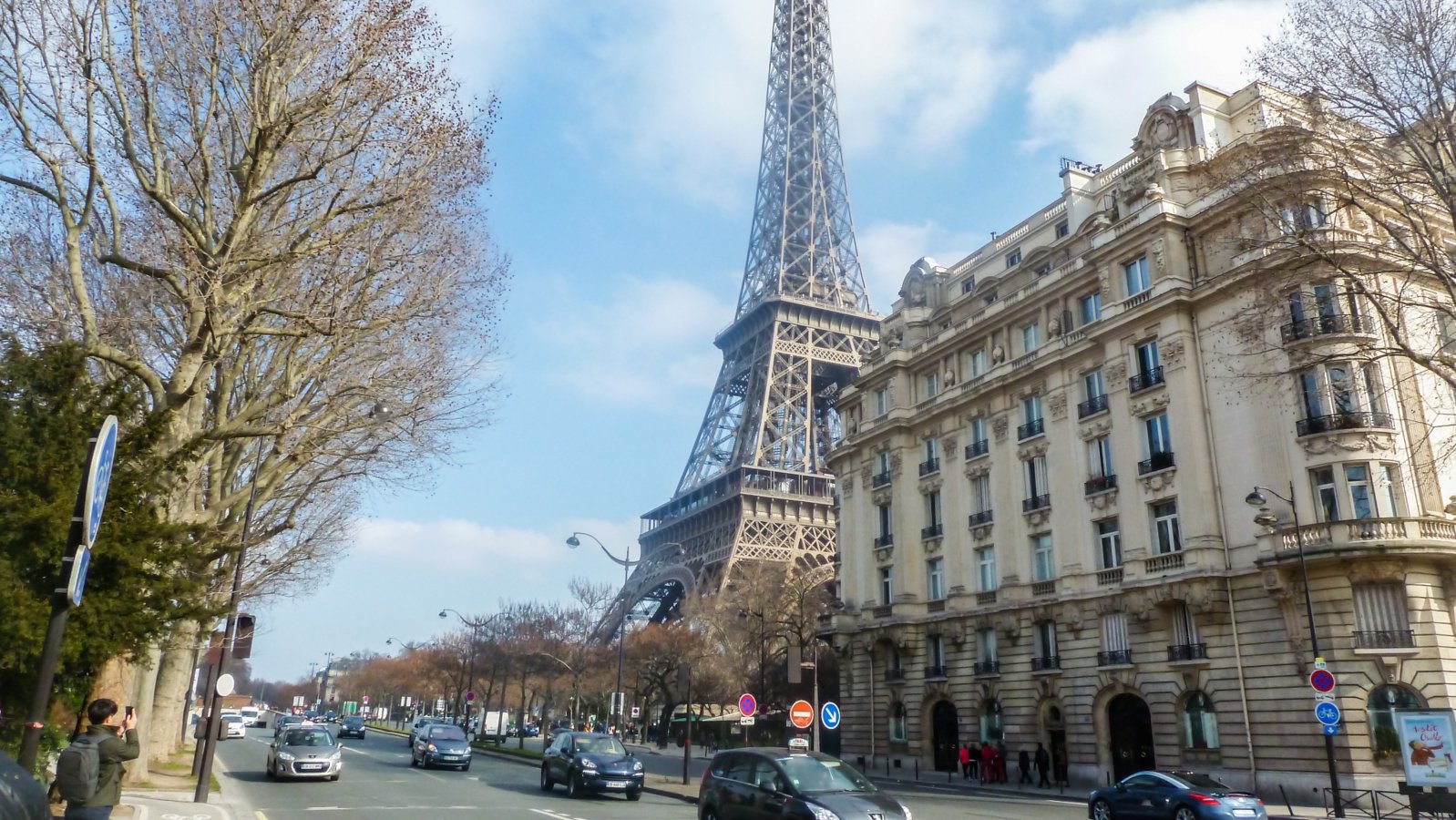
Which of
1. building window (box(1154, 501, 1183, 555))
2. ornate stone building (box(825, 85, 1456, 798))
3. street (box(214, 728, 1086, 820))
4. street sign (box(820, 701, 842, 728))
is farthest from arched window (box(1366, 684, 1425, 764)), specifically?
street sign (box(820, 701, 842, 728))

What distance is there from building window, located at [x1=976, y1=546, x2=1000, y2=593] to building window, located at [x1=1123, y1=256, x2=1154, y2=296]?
12.0 m

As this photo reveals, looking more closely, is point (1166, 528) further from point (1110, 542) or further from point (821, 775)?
point (821, 775)

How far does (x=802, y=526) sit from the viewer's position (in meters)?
80.9

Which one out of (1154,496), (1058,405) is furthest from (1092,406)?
(1154,496)

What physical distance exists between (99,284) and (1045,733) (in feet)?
110

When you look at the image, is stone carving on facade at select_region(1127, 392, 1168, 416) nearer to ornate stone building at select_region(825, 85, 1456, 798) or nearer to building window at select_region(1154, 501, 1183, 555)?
ornate stone building at select_region(825, 85, 1456, 798)

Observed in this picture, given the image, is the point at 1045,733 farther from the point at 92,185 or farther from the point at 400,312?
the point at 92,185

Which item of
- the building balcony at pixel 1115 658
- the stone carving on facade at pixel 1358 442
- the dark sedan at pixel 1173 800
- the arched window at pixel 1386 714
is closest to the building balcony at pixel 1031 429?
the building balcony at pixel 1115 658

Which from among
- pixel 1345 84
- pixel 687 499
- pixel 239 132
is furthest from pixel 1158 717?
pixel 687 499

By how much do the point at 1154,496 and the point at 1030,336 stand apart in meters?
10.3

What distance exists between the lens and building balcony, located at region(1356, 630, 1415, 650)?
27609 mm

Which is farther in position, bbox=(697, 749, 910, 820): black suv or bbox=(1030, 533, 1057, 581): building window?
bbox=(1030, 533, 1057, 581): building window

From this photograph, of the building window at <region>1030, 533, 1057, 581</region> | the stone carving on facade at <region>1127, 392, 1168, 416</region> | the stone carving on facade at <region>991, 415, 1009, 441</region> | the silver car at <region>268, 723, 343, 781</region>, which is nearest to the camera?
the silver car at <region>268, 723, 343, 781</region>

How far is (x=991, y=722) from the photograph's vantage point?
40250mm
